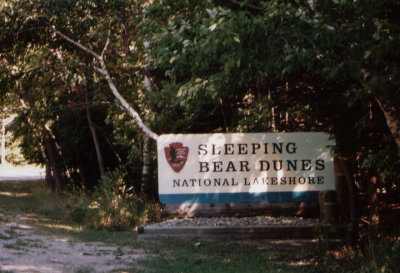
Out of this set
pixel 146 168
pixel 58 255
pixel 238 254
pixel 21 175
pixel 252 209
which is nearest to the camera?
pixel 58 255

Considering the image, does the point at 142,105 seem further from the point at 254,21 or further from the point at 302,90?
the point at 254,21

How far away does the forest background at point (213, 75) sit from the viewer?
7.07 metres

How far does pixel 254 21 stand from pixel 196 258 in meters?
4.91

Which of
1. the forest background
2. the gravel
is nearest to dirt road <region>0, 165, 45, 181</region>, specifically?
the forest background

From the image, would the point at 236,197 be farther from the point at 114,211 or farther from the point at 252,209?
the point at 114,211

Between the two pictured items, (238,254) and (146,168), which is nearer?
(238,254)

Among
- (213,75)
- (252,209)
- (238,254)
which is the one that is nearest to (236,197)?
(252,209)

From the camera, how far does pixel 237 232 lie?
12102 mm

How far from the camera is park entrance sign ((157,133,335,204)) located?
1268 centimetres

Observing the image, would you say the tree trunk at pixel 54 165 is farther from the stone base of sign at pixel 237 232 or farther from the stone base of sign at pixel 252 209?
the stone base of sign at pixel 237 232

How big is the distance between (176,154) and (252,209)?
7.06 ft

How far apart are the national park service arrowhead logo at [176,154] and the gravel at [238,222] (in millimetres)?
1232

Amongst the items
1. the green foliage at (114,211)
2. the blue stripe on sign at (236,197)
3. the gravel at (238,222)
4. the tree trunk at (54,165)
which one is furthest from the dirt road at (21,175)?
the blue stripe on sign at (236,197)

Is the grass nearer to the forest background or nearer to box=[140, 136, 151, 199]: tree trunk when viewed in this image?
the forest background
